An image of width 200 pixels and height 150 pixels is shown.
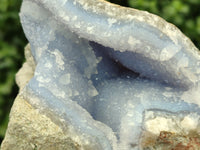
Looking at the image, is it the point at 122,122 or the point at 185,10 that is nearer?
the point at 122,122

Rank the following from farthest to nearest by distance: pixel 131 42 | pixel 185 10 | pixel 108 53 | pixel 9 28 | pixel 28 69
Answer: pixel 9 28 < pixel 185 10 < pixel 28 69 < pixel 108 53 < pixel 131 42

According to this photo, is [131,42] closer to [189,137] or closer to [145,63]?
[145,63]

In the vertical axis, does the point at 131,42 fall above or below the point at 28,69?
above

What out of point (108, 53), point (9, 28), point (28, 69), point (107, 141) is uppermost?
point (108, 53)

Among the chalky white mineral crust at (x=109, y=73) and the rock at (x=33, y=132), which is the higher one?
the chalky white mineral crust at (x=109, y=73)

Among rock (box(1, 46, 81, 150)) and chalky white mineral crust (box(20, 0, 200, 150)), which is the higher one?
chalky white mineral crust (box(20, 0, 200, 150))

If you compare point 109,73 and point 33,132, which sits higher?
point 109,73

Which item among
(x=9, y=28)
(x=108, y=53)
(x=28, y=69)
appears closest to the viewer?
(x=108, y=53)

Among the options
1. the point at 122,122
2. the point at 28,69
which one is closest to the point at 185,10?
the point at 28,69
